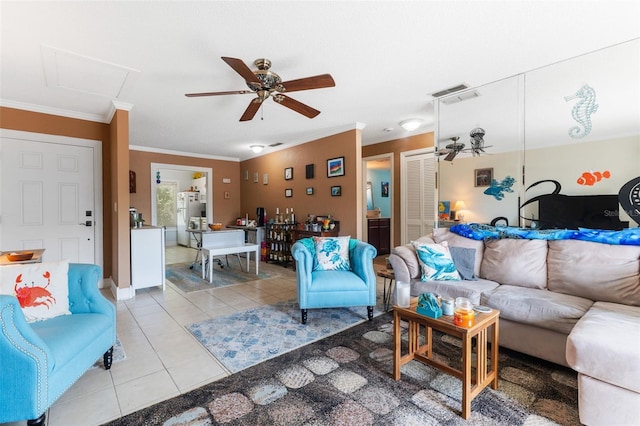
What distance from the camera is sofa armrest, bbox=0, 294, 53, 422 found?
133 centimetres

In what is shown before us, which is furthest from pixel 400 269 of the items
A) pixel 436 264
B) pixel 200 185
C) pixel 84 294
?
pixel 200 185

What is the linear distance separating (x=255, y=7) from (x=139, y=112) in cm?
295

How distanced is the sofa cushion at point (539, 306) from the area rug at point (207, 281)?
3377mm

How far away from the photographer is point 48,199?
3852 mm

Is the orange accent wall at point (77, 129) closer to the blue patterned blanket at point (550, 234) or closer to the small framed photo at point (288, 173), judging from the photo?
the small framed photo at point (288, 173)

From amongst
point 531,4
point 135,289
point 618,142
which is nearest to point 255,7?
point 531,4

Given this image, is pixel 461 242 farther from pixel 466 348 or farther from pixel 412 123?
pixel 412 123

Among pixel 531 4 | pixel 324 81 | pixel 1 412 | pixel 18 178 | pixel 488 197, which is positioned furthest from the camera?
pixel 18 178

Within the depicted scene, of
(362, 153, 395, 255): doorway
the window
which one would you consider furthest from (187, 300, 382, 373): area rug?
the window

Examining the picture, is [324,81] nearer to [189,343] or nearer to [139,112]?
[189,343]

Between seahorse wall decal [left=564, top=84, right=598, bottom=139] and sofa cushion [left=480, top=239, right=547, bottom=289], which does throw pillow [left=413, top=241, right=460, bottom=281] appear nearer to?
sofa cushion [left=480, top=239, right=547, bottom=289]

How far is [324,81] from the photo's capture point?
238cm

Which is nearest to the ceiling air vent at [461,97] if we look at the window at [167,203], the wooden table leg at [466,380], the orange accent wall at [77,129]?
the wooden table leg at [466,380]

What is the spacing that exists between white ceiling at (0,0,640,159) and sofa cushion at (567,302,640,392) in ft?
6.66
